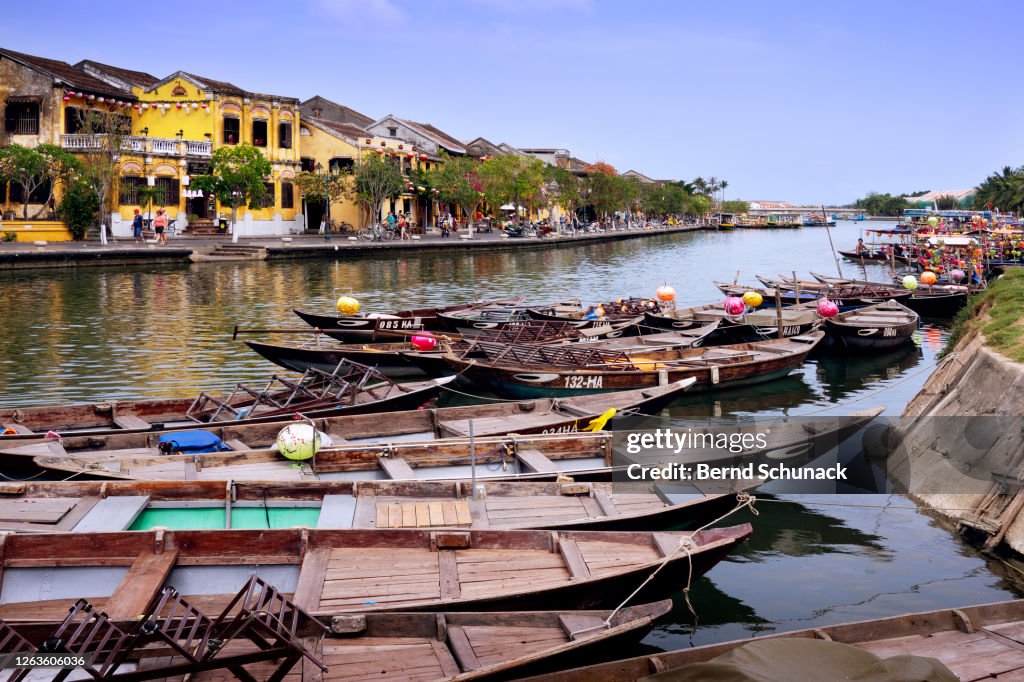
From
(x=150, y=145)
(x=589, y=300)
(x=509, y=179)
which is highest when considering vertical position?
(x=150, y=145)

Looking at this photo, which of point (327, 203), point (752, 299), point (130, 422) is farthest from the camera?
point (327, 203)

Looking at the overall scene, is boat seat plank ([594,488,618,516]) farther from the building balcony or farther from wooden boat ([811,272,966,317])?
the building balcony

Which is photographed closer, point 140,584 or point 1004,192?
point 140,584

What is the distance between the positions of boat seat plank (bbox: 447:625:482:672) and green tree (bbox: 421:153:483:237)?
52769mm

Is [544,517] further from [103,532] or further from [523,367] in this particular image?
[523,367]

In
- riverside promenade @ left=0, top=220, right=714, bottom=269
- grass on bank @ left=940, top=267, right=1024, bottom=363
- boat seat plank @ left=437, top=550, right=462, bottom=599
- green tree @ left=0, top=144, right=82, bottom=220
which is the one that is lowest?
boat seat plank @ left=437, top=550, right=462, bottom=599

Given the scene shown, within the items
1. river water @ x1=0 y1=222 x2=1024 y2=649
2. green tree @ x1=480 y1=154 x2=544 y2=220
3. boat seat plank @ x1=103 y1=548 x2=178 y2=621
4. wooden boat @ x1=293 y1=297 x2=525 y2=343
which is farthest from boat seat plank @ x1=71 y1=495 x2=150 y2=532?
green tree @ x1=480 y1=154 x2=544 y2=220

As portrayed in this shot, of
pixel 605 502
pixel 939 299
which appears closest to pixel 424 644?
pixel 605 502

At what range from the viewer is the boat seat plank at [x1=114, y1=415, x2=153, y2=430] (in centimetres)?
1249

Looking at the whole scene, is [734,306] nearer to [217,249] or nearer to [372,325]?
[372,325]

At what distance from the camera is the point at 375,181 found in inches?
2061

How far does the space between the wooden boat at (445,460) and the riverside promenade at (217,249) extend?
1145 inches

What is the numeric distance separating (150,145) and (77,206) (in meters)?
6.06

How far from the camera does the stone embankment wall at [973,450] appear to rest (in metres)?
10.4
